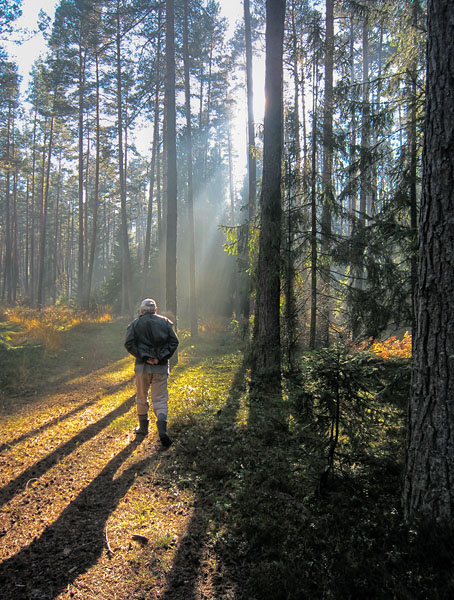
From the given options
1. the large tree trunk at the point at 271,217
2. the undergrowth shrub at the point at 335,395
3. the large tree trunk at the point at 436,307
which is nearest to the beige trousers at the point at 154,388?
the undergrowth shrub at the point at 335,395

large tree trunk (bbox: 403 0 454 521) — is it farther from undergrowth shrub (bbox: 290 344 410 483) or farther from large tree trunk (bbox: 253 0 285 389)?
large tree trunk (bbox: 253 0 285 389)

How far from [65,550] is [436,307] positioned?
158 inches

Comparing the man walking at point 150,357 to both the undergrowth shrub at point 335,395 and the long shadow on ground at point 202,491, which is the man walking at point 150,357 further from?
the undergrowth shrub at point 335,395

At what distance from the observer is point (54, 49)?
71.1 feet

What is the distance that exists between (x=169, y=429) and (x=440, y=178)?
5.32m

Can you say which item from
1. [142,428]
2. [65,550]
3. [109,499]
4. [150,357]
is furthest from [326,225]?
[65,550]

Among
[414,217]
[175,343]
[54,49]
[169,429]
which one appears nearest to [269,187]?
[414,217]

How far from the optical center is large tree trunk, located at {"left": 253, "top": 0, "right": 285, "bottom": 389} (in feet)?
25.7

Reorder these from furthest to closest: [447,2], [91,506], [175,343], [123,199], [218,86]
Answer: [218,86] < [123,199] < [175,343] < [91,506] < [447,2]

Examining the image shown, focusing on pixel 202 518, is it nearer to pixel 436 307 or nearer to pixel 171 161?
pixel 436 307

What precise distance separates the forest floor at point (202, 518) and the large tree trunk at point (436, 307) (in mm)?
406

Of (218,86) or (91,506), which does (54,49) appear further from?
(91,506)

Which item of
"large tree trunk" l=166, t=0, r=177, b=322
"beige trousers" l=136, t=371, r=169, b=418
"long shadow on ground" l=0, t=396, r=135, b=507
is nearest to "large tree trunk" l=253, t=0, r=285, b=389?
"beige trousers" l=136, t=371, r=169, b=418

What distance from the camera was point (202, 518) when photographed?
358 centimetres
